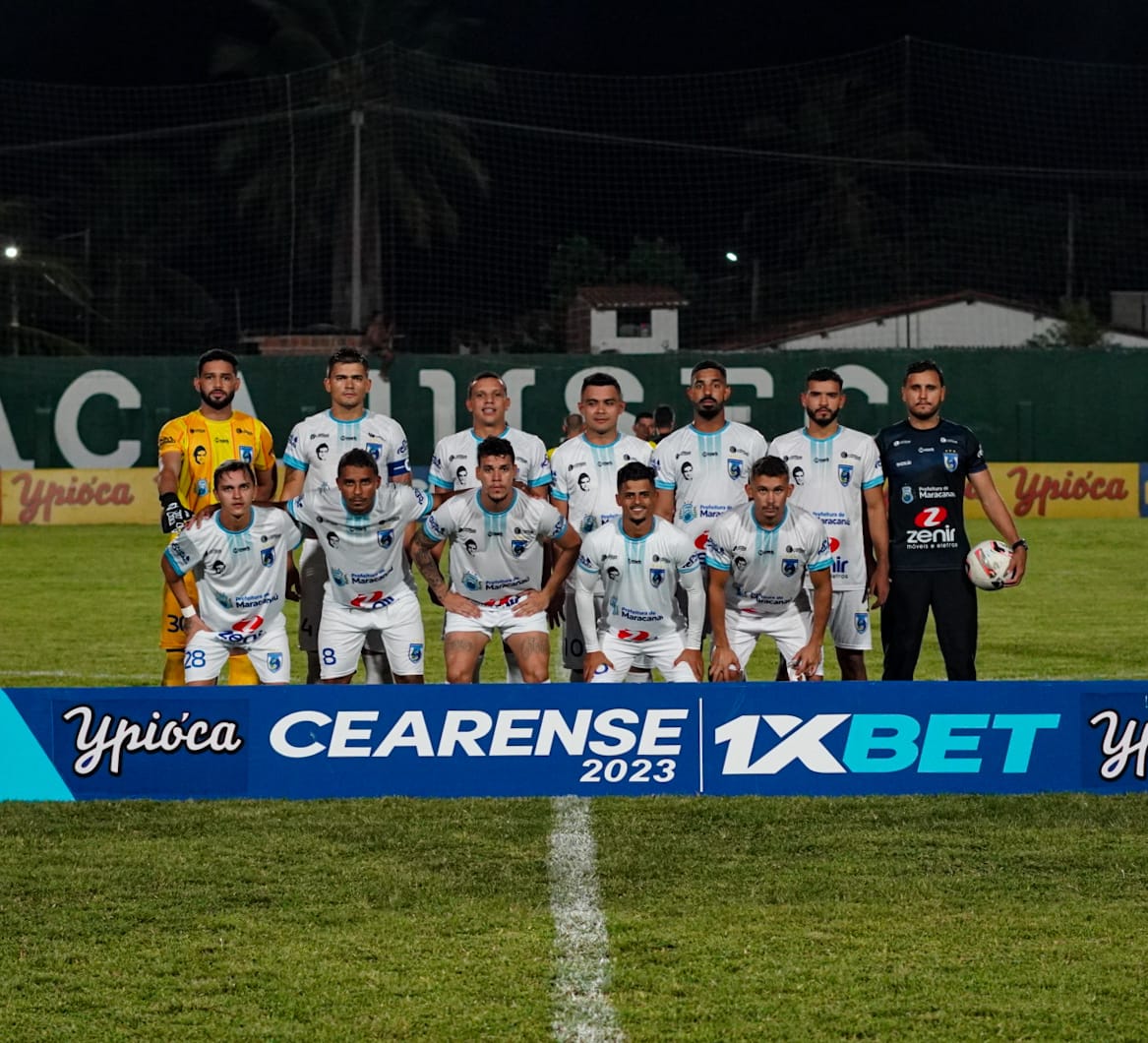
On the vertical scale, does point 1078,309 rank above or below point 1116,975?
above

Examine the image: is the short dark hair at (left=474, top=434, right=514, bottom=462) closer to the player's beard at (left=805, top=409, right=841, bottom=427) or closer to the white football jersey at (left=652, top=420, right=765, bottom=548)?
the white football jersey at (left=652, top=420, right=765, bottom=548)

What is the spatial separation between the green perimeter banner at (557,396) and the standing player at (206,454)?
17390 millimetres

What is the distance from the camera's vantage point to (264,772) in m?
6.88

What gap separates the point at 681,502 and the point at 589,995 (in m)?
4.40

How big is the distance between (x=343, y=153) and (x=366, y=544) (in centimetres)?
2972

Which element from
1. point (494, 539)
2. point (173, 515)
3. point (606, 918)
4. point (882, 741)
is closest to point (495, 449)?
point (494, 539)

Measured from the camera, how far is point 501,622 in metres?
8.36

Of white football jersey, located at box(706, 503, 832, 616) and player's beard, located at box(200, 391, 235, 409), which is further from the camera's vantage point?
player's beard, located at box(200, 391, 235, 409)

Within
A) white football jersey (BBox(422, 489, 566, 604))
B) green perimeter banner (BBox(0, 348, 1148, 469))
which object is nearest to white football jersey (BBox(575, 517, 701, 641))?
white football jersey (BBox(422, 489, 566, 604))

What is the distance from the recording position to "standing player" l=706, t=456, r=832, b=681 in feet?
25.8

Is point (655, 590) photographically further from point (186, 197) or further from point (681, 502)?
point (186, 197)

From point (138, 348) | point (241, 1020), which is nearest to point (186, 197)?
point (138, 348)

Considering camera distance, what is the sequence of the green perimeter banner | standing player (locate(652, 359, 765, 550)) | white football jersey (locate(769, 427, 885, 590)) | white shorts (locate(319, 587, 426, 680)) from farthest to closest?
the green perimeter banner, standing player (locate(652, 359, 765, 550)), white football jersey (locate(769, 427, 885, 590)), white shorts (locate(319, 587, 426, 680))

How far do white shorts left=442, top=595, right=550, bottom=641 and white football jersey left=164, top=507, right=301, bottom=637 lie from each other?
874 mm
